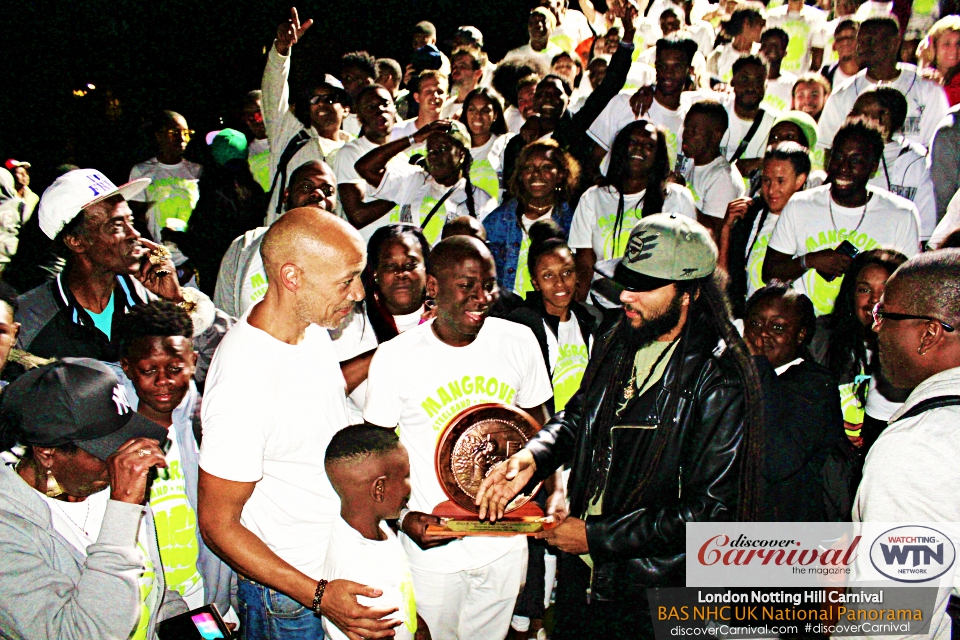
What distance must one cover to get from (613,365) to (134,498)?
1.77 m

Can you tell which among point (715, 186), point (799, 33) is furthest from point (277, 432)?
point (799, 33)

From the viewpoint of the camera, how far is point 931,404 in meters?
2.19

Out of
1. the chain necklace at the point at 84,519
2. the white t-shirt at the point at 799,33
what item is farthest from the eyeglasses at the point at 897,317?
the white t-shirt at the point at 799,33

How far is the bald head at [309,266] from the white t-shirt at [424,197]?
279 cm

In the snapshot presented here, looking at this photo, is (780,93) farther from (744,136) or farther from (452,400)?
(452,400)

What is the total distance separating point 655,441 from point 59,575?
2.00 metres

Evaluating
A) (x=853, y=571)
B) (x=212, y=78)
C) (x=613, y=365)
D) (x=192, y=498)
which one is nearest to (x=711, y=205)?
(x=613, y=365)

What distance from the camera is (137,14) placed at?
902cm

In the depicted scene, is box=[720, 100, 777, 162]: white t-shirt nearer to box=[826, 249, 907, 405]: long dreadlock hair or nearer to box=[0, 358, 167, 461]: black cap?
box=[826, 249, 907, 405]: long dreadlock hair

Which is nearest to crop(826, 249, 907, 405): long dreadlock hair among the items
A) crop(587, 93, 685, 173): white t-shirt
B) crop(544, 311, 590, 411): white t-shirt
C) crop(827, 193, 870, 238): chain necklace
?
crop(827, 193, 870, 238): chain necklace

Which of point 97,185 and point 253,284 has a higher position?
point 97,185

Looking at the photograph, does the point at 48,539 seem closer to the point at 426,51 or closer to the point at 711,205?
the point at 711,205

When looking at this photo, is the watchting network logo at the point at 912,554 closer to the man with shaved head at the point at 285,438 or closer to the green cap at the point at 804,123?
the man with shaved head at the point at 285,438

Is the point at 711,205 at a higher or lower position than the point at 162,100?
lower
